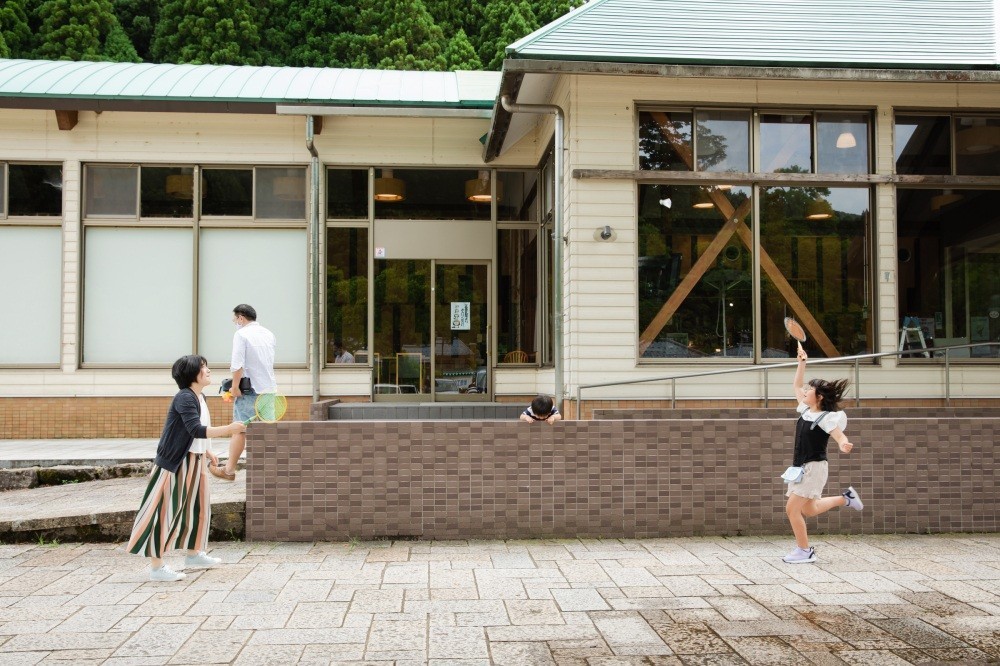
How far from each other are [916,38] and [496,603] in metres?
8.83

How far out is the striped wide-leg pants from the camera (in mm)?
6133

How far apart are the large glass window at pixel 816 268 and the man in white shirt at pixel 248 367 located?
5.97 meters

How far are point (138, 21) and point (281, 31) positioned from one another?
635 centimetres

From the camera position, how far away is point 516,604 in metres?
5.52

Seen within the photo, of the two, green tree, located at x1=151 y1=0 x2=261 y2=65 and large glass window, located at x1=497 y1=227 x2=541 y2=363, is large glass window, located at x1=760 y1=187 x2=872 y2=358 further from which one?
green tree, located at x1=151 y1=0 x2=261 y2=65

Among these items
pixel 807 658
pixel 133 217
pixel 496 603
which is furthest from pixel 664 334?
pixel 133 217

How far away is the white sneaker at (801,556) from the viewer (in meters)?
6.64

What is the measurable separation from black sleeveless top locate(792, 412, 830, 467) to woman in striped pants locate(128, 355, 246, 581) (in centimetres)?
443

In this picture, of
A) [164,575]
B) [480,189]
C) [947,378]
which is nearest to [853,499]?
[947,378]

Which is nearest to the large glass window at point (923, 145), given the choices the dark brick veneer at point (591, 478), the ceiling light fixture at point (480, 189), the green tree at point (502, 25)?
the dark brick veneer at point (591, 478)

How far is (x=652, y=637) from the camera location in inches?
189

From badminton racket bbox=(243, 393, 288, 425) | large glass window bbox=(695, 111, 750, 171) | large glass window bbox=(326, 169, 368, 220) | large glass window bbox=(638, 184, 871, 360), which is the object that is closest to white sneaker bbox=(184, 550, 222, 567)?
badminton racket bbox=(243, 393, 288, 425)

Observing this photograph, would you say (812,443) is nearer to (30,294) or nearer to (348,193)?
(348,193)

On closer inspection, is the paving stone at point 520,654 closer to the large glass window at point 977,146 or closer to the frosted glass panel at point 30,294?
the large glass window at point 977,146
